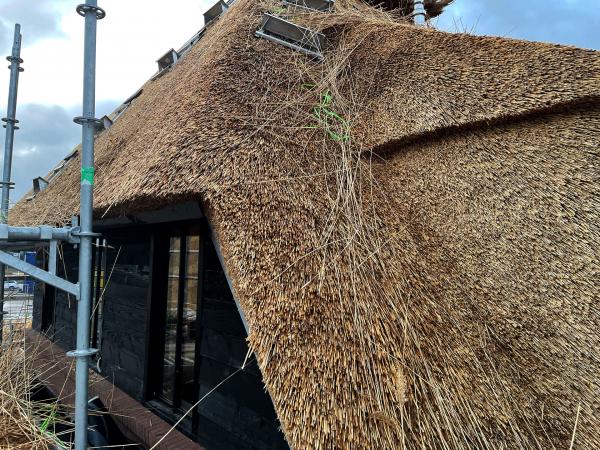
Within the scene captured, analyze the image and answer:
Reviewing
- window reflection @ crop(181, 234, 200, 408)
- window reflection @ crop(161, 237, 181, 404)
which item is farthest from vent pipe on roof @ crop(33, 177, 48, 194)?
window reflection @ crop(181, 234, 200, 408)

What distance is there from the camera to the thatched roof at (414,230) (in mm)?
1362

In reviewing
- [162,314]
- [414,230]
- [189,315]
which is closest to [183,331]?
[189,315]

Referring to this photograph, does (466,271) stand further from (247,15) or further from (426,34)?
(247,15)

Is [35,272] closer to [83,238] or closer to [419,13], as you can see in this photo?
[83,238]

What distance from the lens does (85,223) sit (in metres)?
1.87

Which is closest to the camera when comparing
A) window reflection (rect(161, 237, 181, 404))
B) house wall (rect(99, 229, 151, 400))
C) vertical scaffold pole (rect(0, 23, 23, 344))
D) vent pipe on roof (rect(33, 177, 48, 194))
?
window reflection (rect(161, 237, 181, 404))

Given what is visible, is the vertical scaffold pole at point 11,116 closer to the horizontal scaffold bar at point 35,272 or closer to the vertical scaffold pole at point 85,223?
the horizontal scaffold bar at point 35,272

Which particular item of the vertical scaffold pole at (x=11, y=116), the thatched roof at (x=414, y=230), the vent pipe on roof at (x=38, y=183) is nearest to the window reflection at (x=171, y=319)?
the thatched roof at (x=414, y=230)

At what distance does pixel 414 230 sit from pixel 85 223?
1738 millimetres

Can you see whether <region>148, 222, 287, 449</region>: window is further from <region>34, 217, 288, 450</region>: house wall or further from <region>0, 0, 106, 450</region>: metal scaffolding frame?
<region>0, 0, 106, 450</region>: metal scaffolding frame

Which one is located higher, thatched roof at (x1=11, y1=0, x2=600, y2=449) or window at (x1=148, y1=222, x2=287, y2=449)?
thatched roof at (x1=11, y1=0, x2=600, y2=449)

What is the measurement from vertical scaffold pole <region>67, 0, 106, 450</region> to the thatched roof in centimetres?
30

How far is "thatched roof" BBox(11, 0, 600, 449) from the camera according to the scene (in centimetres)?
136

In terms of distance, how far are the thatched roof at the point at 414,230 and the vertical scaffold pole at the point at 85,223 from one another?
297 mm
